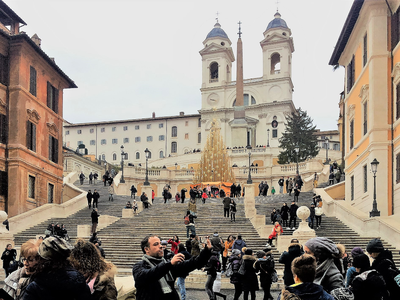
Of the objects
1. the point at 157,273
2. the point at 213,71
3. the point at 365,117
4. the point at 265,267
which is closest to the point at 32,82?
the point at 365,117

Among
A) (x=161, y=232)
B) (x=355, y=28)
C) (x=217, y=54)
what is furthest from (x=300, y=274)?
(x=217, y=54)

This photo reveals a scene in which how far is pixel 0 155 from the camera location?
99.5 feet

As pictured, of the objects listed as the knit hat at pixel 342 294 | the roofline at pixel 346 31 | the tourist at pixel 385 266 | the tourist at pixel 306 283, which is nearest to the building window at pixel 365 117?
the roofline at pixel 346 31

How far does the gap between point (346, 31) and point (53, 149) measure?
20.8 m

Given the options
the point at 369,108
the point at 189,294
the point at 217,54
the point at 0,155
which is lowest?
the point at 189,294

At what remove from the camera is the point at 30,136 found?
33.1 m

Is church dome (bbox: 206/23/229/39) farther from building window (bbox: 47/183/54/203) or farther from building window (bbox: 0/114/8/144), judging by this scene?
building window (bbox: 0/114/8/144)

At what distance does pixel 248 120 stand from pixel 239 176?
3329 cm

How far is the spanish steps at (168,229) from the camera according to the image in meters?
21.4

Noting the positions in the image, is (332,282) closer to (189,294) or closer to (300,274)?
(300,274)

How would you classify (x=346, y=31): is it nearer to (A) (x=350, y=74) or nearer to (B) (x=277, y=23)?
(A) (x=350, y=74)

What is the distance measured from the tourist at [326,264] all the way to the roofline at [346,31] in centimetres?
2346

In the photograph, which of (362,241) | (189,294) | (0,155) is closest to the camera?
(189,294)

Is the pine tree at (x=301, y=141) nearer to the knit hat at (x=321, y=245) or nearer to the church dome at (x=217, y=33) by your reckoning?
the church dome at (x=217, y=33)
